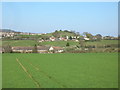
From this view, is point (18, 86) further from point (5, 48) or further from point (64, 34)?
point (64, 34)

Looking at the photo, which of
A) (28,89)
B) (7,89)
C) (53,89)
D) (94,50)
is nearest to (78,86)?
(53,89)

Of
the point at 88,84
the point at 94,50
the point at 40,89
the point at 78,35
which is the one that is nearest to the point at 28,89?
the point at 40,89

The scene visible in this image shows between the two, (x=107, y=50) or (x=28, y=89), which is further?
(x=107, y=50)

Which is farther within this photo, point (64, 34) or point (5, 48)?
point (64, 34)

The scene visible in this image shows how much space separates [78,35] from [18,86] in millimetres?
105241

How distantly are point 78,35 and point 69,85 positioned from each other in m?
105

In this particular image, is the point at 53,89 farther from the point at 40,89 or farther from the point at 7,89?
the point at 7,89

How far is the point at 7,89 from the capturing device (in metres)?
11.7

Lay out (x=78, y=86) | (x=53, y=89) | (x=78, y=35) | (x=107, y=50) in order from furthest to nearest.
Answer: (x=78, y=35) → (x=107, y=50) → (x=78, y=86) → (x=53, y=89)

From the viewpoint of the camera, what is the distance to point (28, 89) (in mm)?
11328

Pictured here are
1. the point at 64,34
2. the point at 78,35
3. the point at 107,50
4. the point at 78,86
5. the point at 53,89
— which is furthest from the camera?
the point at 64,34

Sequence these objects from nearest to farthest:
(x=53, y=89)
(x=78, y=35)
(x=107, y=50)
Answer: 1. (x=53, y=89)
2. (x=107, y=50)
3. (x=78, y=35)

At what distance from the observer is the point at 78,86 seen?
39.8ft

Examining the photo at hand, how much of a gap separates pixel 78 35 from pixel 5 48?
201 ft
